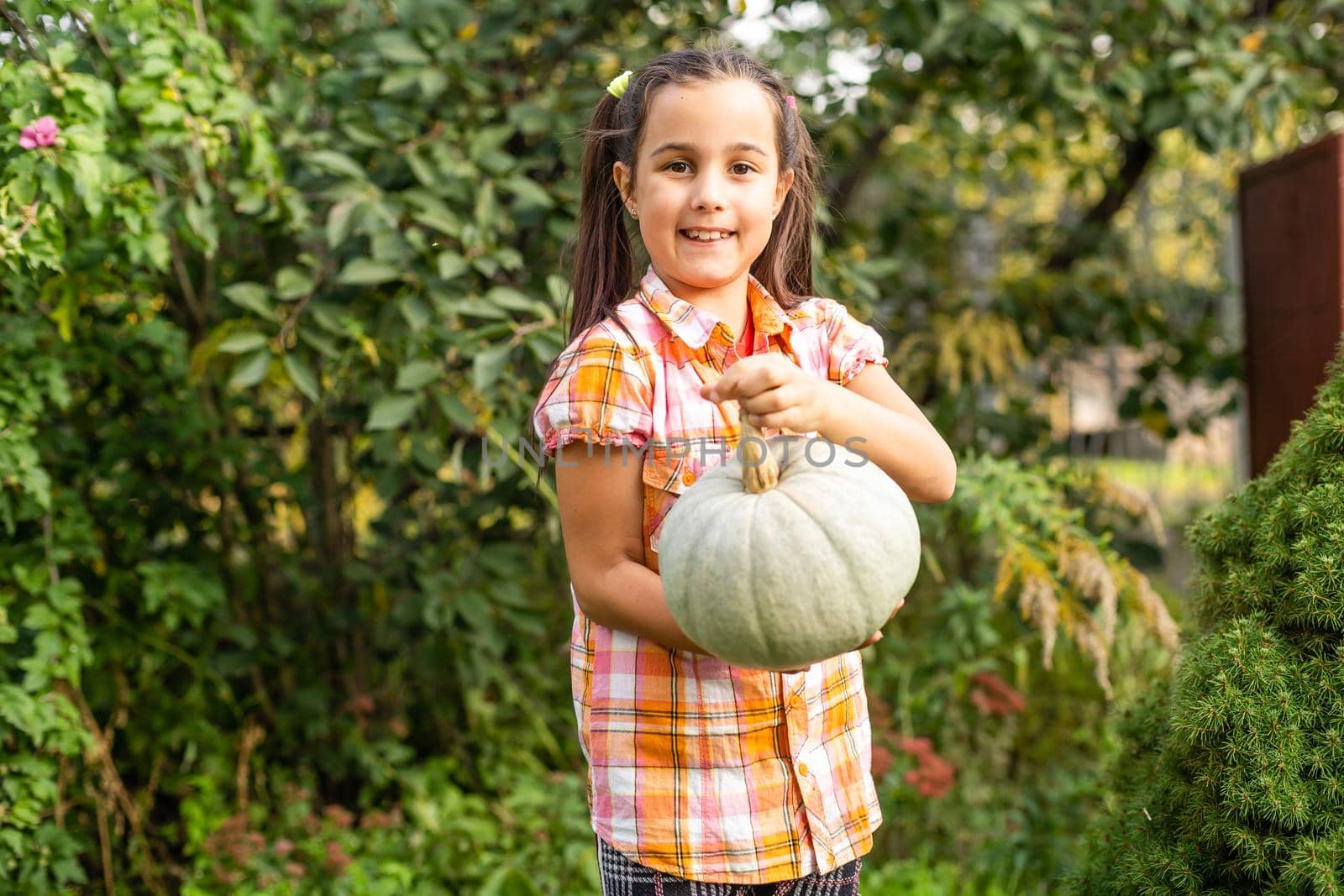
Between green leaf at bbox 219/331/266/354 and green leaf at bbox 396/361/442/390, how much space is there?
308 millimetres

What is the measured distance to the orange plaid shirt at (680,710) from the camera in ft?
4.44

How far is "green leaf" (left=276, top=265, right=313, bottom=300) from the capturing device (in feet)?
7.99

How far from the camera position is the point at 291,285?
2449 millimetres

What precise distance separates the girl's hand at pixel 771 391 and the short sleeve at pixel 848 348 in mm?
257

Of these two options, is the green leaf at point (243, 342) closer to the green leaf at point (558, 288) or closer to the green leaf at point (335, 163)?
the green leaf at point (335, 163)

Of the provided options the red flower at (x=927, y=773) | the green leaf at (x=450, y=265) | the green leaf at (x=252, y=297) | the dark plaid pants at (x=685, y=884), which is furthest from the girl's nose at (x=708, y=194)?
the red flower at (x=927, y=773)

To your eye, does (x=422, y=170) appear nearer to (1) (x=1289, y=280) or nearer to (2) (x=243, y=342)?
(2) (x=243, y=342)

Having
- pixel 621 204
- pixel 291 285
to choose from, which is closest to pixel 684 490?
pixel 621 204

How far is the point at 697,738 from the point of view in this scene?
137cm

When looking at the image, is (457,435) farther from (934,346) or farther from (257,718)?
(934,346)

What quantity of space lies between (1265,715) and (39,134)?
210 centimetres

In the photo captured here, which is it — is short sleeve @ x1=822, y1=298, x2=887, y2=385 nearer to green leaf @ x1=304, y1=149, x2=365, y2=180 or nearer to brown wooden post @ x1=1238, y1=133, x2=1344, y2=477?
green leaf @ x1=304, y1=149, x2=365, y2=180

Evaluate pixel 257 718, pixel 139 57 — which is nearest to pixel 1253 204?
pixel 139 57

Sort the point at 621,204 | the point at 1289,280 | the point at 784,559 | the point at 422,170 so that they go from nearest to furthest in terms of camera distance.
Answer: the point at 784,559, the point at 621,204, the point at 422,170, the point at 1289,280
